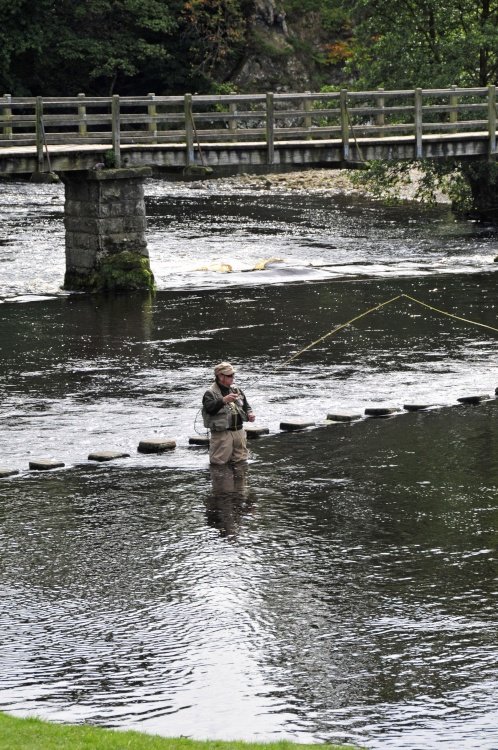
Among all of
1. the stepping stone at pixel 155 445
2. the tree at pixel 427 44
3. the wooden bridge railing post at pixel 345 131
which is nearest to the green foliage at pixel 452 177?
the tree at pixel 427 44

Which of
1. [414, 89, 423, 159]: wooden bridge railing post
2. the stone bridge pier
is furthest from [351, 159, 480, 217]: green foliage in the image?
the stone bridge pier

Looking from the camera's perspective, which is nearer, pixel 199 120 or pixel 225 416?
pixel 225 416

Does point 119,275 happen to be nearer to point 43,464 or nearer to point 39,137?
point 39,137

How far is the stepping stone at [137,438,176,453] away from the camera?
16578 millimetres

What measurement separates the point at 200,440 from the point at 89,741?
8.70m

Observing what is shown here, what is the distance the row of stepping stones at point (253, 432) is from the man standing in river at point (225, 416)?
0.99 metres

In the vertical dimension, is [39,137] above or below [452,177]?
above

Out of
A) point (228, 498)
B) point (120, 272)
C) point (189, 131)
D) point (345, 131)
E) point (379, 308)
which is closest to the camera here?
point (228, 498)

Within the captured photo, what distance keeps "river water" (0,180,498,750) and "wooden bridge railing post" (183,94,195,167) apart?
368cm

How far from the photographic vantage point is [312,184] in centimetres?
5750

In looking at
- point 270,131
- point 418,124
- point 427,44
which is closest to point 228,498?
point 270,131

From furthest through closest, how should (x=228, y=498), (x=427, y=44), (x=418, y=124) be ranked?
1. (x=427, y=44)
2. (x=418, y=124)
3. (x=228, y=498)

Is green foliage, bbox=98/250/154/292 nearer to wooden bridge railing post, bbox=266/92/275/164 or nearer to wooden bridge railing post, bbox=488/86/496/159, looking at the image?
wooden bridge railing post, bbox=266/92/275/164

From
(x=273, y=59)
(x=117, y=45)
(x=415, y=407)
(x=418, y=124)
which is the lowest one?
(x=415, y=407)
